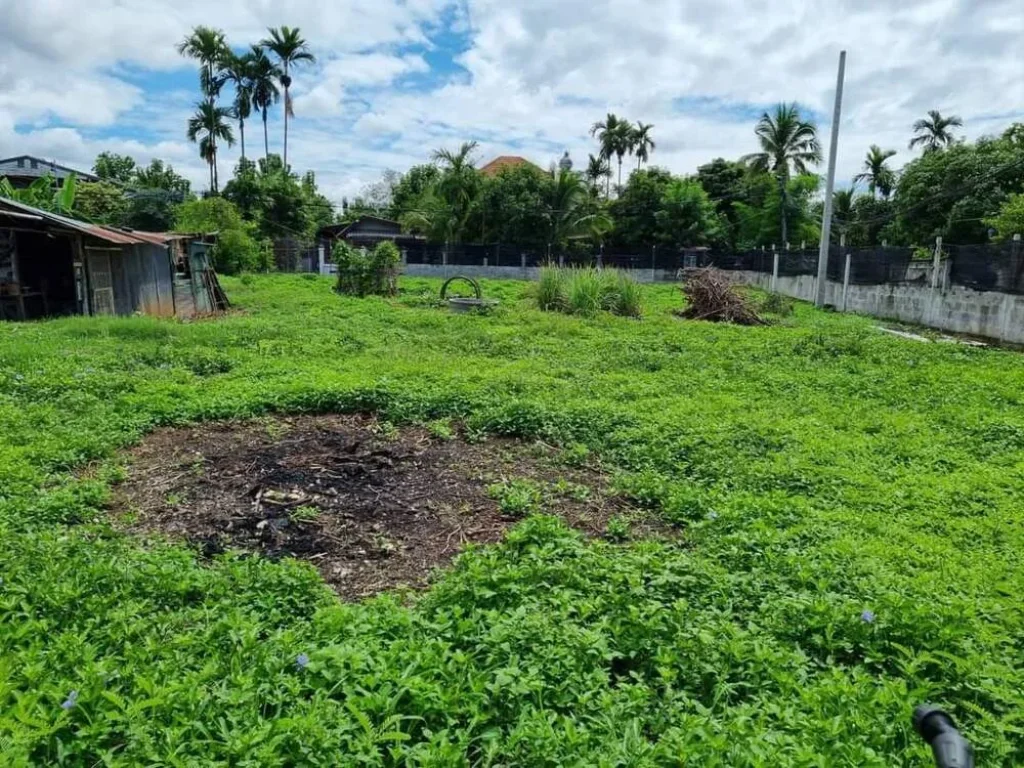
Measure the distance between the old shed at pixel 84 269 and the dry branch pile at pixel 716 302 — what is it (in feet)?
35.9

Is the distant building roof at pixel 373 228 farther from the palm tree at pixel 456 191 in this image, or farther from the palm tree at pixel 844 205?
the palm tree at pixel 844 205

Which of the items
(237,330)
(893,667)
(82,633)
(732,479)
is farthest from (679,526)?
(237,330)

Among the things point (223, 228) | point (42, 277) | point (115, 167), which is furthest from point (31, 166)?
point (42, 277)

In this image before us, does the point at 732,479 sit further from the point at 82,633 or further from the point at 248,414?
the point at 248,414

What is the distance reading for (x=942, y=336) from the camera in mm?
12961

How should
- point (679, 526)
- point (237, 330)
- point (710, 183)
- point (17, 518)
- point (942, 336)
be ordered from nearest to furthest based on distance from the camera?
point (17, 518) < point (679, 526) < point (237, 330) < point (942, 336) < point (710, 183)

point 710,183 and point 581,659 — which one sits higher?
point 710,183

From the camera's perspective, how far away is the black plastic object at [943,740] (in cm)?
147

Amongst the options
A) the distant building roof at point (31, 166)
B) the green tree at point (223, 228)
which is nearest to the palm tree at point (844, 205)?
the green tree at point (223, 228)

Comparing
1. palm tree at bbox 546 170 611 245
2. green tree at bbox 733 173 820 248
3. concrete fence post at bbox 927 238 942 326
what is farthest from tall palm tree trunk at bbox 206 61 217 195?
concrete fence post at bbox 927 238 942 326

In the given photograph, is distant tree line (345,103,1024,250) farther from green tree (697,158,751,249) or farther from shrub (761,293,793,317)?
shrub (761,293,793,317)

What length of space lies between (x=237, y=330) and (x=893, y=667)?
986cm

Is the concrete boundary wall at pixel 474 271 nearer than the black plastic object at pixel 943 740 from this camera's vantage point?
No

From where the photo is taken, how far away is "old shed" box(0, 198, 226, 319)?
11.4 meters
